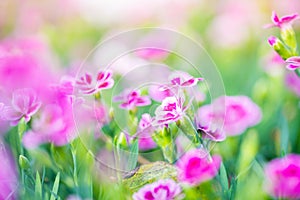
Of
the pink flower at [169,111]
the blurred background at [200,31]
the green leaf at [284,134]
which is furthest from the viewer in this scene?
the blurred background at [200,31]

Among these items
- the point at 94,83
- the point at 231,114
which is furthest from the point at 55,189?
the point at 231,114

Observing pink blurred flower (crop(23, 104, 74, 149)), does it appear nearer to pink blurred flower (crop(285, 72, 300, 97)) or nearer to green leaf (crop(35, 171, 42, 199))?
green leaf (crop(35, 171, 42, 199))

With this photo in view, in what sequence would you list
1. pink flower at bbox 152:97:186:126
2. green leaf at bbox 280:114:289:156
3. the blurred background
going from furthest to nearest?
the blurred background, green leaf at bbox 280:114:289:156, pink flower at bbox 152:97:186:126

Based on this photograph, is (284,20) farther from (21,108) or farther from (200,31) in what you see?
(200,31)

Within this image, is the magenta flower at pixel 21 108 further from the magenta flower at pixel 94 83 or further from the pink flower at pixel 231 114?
the pink flower at pixel 231 114

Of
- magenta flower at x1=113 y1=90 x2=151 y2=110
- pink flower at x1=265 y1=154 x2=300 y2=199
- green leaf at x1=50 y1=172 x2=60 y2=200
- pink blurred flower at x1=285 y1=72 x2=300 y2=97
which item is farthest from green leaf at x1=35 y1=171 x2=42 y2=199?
pink blurred flower at x1=285 y1=72 x2=300 y2=97

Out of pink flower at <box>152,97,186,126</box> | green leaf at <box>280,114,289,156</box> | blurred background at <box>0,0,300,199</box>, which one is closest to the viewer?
pink flower at <box>152,97,186,126</box>

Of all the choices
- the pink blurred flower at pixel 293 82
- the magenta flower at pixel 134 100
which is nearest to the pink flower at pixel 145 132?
the magenta flower at pixel 134 100
